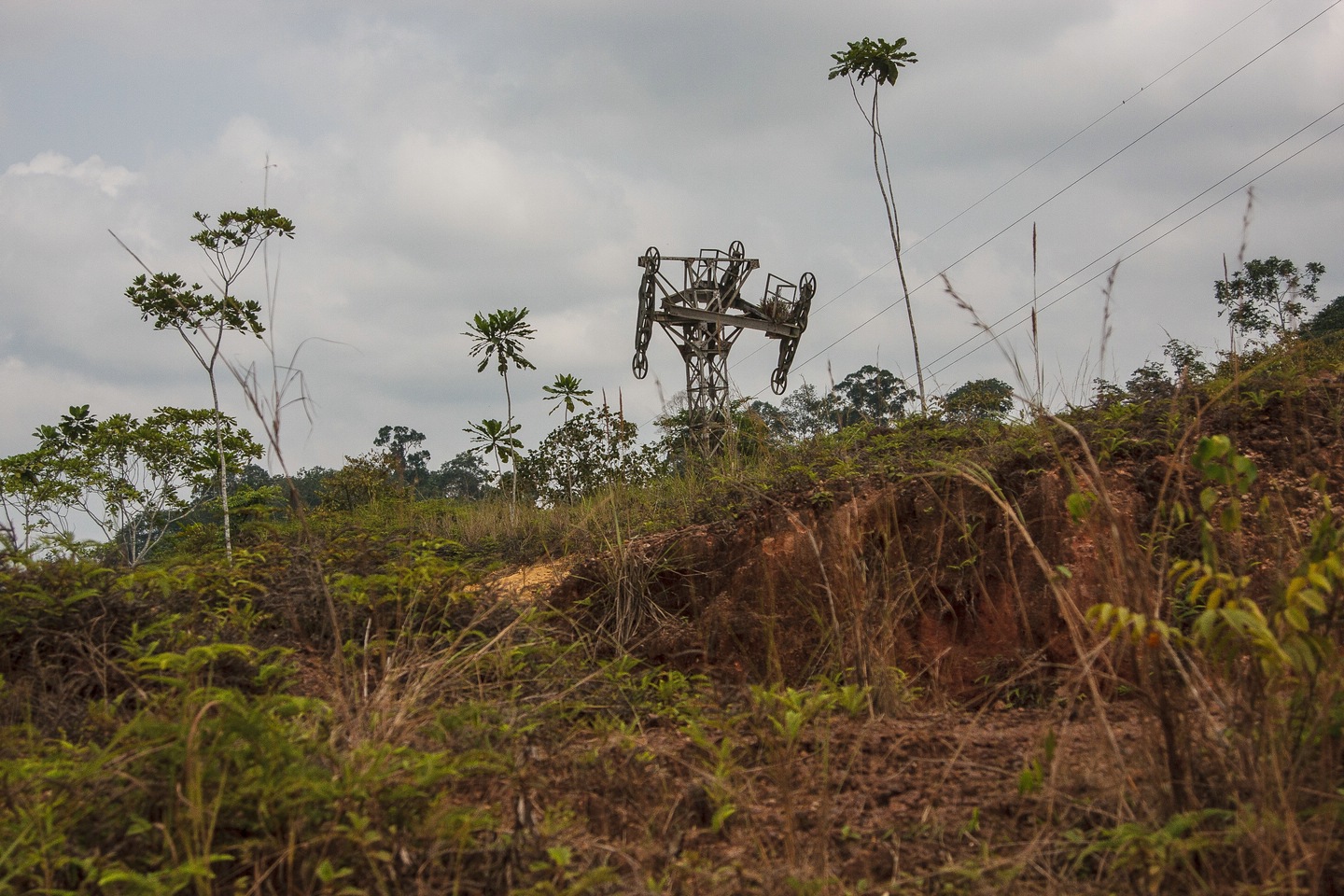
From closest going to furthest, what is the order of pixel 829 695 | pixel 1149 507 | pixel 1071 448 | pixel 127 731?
pixel 127 731 → pixel 829 695 → pixel 1149 507 → pixel 1071 448

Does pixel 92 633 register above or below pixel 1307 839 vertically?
above

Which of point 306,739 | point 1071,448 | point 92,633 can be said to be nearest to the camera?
point 306,739

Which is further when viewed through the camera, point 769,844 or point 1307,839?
point 769,844

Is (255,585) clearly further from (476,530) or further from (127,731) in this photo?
(476,530)

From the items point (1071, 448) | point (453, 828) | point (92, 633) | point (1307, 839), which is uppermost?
point (1071, 448)

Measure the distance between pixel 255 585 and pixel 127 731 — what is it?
1.98 meters

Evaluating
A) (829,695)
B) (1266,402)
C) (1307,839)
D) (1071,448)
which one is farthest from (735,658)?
(1266,402)

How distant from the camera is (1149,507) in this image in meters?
5.29

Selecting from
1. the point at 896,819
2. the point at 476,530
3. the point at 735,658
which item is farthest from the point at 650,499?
the point at 896,819

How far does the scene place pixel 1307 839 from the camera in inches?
90.9

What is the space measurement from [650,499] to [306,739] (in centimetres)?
487

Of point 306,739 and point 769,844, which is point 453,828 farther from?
point 769,844

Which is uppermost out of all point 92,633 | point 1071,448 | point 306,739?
point 1071,448

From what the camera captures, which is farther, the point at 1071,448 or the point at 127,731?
the point at 1071,448
